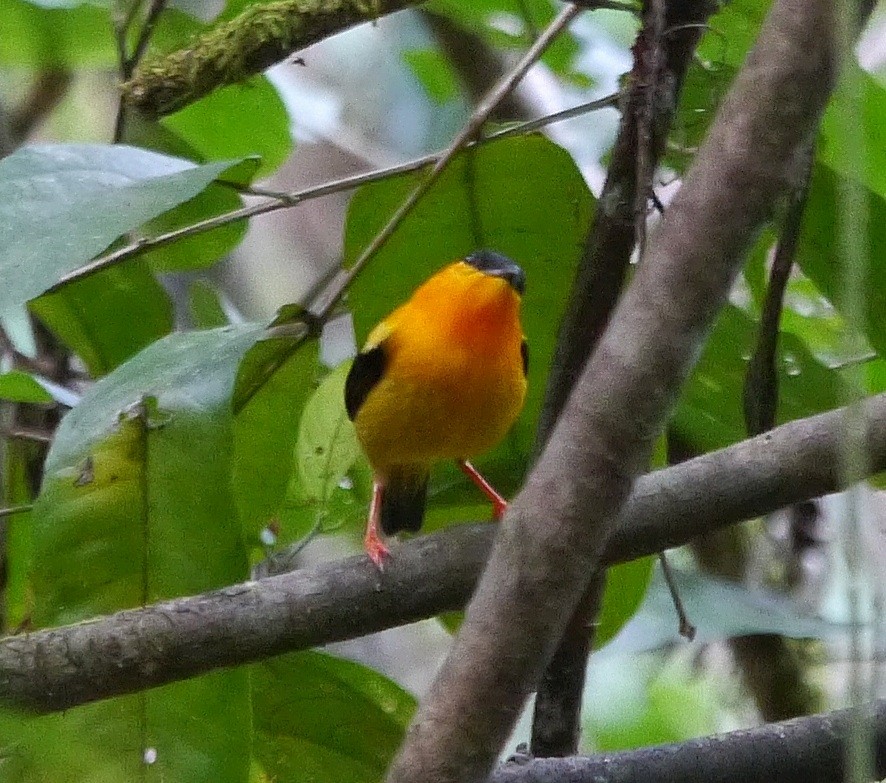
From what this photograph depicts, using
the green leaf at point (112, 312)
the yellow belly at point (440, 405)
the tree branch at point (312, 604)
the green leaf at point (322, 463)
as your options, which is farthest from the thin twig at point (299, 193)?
the tree branch at point (312, 604)

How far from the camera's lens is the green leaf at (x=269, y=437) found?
6.63ft

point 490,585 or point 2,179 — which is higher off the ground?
point 2,179

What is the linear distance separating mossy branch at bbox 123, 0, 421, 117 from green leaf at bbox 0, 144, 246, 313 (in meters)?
0.29

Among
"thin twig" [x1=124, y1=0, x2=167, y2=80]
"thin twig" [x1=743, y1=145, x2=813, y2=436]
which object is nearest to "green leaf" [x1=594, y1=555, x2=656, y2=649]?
"thin twig" [x1=743, y1=145, x2=813, y2=436]

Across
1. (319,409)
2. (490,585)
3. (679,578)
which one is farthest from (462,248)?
(490,585)

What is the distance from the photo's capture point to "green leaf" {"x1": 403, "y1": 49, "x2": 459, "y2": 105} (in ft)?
12.2

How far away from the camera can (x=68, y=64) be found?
10.3ft

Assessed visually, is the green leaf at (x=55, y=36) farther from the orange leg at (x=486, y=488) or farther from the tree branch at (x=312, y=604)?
the tree branch at (x=312, y=604)

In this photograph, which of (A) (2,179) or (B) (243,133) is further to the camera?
(B) (243,133)

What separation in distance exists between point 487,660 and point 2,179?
91cm

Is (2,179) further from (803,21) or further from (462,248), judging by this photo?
(803,21)

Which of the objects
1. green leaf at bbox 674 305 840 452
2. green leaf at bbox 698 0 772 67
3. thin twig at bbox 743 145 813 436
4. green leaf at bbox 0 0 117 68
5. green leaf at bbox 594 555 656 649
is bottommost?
green leaf at bbox 594 555 656 649

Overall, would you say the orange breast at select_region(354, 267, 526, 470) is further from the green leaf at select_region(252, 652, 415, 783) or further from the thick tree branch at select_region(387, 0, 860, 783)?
the thick tree branch at select_region(387, 0, 860, 783)

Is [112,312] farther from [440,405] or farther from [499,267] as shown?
[499,267]
